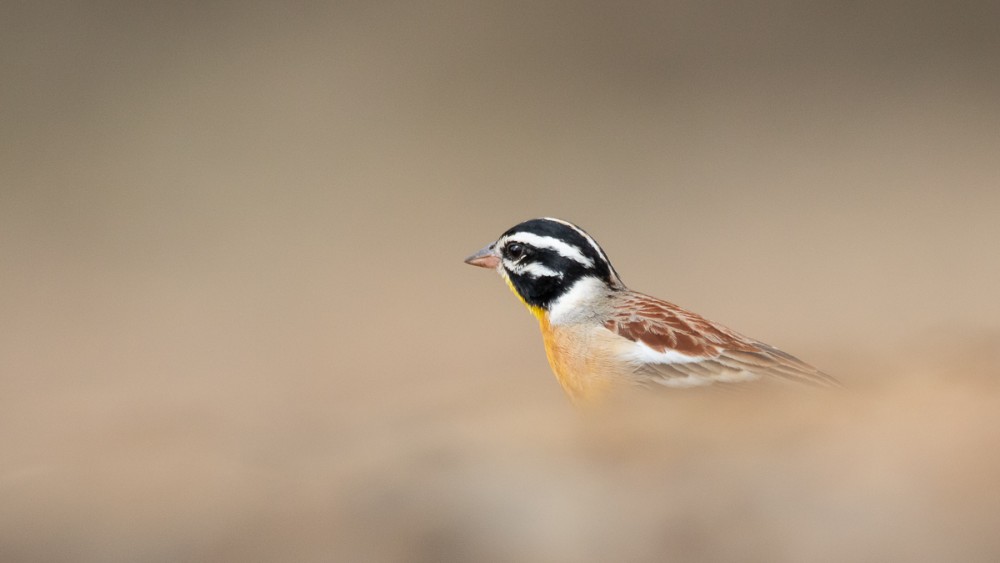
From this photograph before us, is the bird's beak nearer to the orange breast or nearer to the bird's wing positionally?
the orange breast

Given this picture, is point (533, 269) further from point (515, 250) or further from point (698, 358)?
point (698, 358)

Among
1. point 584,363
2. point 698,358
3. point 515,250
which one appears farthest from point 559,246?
point 698,358

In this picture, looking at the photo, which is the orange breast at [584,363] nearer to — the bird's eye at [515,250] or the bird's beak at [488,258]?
the bird's eye at [515,250]

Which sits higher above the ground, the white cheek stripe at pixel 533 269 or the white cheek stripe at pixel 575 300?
the white cheek stripe at pixel 533 269

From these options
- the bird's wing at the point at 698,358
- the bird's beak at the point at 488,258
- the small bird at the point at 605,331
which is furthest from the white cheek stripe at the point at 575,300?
the bird's beak at the point at 488,258

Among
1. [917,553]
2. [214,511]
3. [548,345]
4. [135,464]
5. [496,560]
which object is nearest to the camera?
[917,553]

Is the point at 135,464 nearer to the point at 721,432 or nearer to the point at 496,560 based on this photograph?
the point at 496,560

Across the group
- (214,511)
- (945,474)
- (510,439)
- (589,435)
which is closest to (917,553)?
(945,474)
